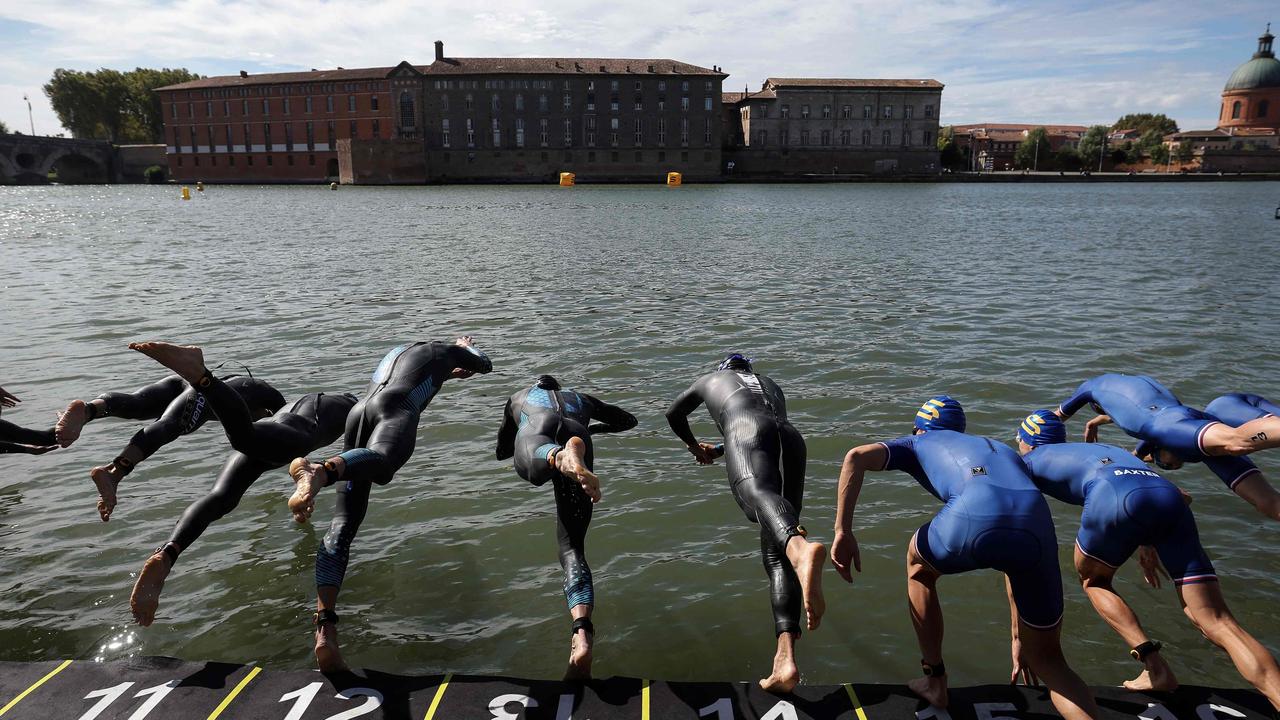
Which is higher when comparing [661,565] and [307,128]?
[307,128]

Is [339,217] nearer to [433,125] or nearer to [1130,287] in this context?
[1130,287]

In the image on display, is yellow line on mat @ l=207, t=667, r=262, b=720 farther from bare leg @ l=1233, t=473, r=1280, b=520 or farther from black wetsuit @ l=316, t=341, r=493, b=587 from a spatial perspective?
bare leg @ l=1233, t=473, r=1280, b=520

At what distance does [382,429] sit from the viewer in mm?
5895

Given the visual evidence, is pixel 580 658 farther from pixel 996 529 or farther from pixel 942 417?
pixel 942 417

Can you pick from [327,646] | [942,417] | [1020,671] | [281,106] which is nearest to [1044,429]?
A: [942,417]

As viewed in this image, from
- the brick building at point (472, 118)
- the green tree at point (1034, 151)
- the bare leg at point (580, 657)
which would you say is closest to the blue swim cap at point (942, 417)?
the bare leg at point (580, 657)

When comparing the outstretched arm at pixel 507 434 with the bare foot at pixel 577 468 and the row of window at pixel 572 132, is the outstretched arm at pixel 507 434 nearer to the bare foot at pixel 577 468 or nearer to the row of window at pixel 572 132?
the bare foot at pixel 577 468

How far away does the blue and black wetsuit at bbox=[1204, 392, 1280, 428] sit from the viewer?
19.4ft

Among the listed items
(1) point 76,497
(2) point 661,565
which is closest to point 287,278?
(1) point 76,497

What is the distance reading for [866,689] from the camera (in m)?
4.88

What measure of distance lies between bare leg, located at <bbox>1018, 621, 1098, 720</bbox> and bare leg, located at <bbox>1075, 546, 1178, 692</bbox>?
2.34 feet

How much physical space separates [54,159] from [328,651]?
140 meters

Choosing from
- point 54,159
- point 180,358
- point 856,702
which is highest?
point 54,159

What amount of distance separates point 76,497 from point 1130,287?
22.9 m
